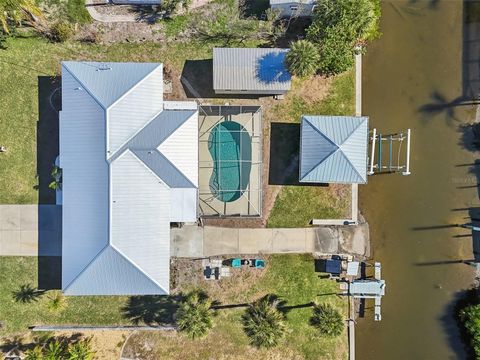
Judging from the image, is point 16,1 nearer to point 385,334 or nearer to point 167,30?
point 167,30

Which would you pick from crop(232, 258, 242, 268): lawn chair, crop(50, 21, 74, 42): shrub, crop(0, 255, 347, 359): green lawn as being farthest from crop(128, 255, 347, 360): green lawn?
crop(50, 21, 74, 42): shrub

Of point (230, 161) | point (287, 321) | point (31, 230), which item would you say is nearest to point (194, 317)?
point (287, 321)

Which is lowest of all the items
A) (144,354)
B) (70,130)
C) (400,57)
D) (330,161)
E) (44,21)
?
(144,354)

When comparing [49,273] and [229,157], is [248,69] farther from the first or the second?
[49,273]

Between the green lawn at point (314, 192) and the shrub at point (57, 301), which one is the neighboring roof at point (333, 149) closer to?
the green lawn at point (314, 192)

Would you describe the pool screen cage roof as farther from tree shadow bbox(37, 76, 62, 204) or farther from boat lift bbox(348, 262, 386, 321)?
tree shadow bbox(37, 76, 62, 204)

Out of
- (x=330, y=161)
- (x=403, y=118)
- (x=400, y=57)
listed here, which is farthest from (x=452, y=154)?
(x=330, y=161)

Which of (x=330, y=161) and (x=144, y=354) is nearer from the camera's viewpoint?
(x=330, y=161)
